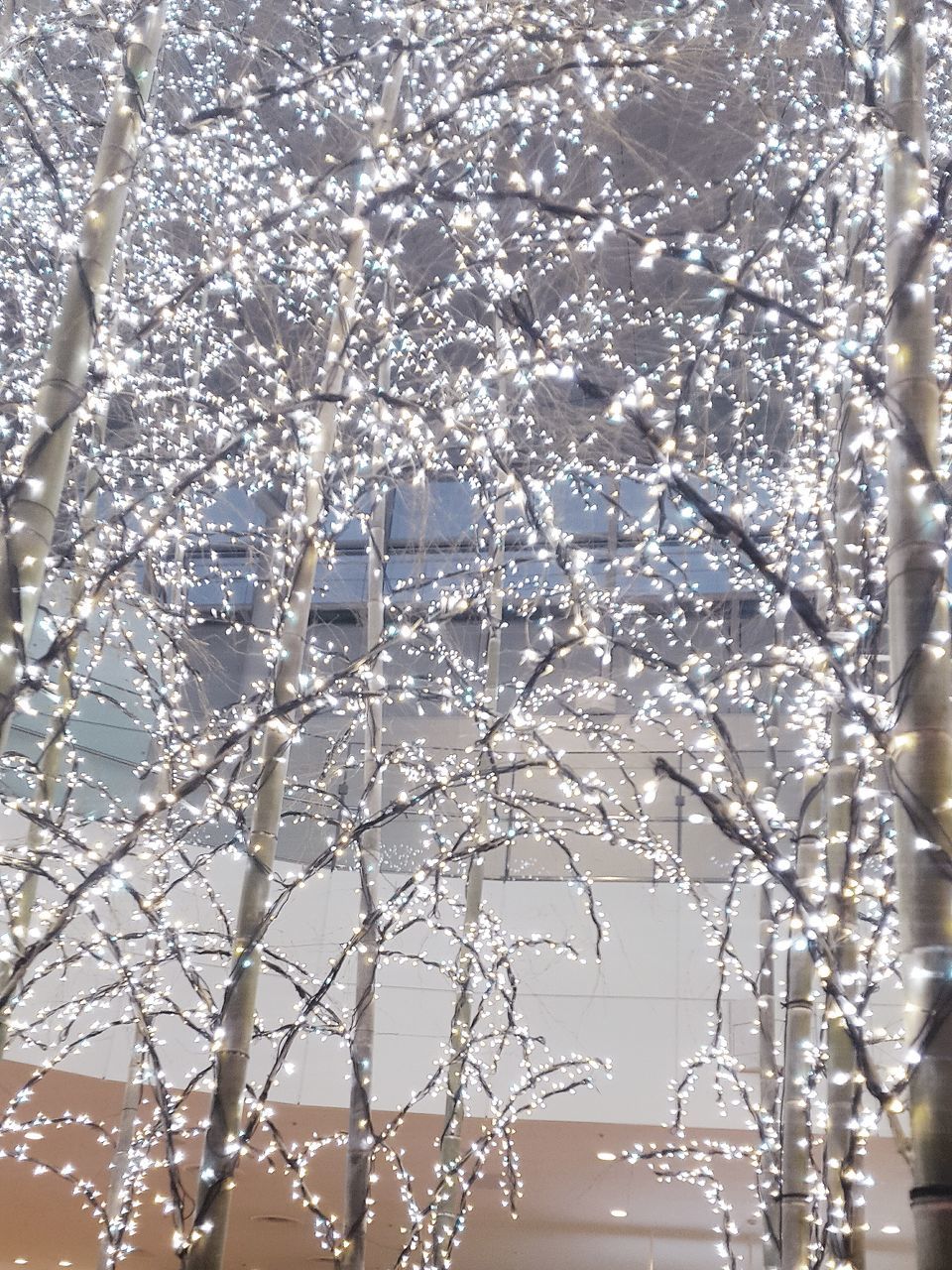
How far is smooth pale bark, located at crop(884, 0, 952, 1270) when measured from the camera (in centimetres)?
133

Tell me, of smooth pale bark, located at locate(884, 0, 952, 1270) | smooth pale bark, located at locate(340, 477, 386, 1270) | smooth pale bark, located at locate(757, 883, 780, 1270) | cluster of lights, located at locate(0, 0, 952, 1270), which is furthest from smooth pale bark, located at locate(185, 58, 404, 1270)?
smooth pale bark, located at locate(757, 883, 780, 1270)

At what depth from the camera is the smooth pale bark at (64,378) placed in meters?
1.90

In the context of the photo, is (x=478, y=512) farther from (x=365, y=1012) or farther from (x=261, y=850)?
(x=261, y=850)

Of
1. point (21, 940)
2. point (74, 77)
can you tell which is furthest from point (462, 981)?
point (74, 77)

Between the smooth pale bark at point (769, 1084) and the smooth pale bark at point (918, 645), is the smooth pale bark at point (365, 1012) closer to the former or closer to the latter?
the smooth pale bark at point (769, 1084)

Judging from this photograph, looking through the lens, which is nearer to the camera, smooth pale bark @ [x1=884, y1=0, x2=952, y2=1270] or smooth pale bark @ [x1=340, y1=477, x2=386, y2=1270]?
smooth pale bark @ [x1=884, y1=0, x2=952, y2=1270]

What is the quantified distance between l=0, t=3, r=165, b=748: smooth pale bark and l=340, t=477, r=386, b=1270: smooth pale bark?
4.18 ft

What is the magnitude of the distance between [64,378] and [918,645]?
5.20ft

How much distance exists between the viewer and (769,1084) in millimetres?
3855

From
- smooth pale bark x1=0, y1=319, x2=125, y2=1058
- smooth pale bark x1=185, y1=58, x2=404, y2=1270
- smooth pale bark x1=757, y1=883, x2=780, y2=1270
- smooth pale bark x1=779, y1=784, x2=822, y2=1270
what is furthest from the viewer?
smooth pale bark x1=757, y1=883, x2=780, y2=1270

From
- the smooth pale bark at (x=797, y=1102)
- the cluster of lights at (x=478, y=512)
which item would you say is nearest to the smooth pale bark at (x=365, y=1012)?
the cluster of lights at (x=478, y=512)

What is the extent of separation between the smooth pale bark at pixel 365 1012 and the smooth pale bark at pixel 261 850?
27 cm

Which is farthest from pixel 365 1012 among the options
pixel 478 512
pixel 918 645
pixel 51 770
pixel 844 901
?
pixel 918 645

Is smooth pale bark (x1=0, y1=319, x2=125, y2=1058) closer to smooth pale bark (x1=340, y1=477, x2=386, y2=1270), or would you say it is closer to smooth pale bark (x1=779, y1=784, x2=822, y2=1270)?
smooth pale bark (x1=340, y1=477, x2=386, y2=1270)
